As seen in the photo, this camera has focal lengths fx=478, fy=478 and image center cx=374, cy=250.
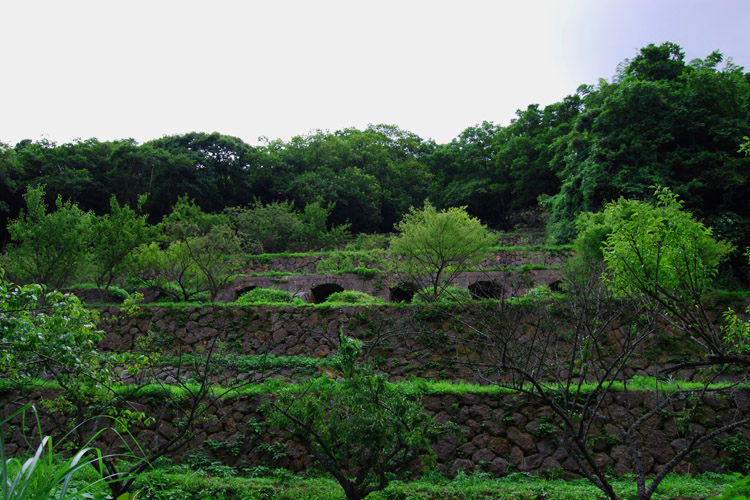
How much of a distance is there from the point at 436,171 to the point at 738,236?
2063cm

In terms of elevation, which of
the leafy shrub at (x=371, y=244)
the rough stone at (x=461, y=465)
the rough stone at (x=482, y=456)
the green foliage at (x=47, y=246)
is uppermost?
the green foliage at (x=47, y=246)

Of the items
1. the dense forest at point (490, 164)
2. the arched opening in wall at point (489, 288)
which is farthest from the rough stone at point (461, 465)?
the dense forest at point (490, 164)

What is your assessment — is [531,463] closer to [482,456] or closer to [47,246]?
[482,456]

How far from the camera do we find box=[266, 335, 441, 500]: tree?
14.9 ft

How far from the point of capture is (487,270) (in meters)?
18.5

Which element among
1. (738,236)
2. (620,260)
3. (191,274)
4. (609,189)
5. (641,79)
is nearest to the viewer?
(620,260)

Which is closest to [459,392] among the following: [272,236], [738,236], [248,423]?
[248,423]

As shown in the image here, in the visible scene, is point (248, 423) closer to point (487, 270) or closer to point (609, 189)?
point (487, 270)

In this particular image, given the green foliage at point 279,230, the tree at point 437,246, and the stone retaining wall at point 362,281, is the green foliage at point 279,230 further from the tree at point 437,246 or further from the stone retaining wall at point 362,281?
the tree at point 437,246

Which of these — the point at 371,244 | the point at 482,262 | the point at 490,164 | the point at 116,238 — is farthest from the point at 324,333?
the point at 490,164

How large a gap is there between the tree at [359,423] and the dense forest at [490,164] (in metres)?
17.8

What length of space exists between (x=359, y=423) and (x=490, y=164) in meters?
30.2

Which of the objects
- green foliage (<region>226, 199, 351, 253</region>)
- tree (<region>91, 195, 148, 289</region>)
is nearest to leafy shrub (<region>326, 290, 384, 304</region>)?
tree (<region>91, 195, 148, 289</region>)

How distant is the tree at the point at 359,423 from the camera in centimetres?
455
